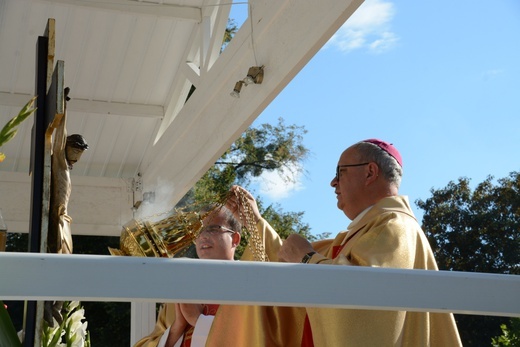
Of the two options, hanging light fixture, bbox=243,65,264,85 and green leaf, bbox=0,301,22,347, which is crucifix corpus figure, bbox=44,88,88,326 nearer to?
green leaf, bbox=0,301,22,347

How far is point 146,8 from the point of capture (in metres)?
6.89

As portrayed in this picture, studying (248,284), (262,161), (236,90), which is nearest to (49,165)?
(248,284)

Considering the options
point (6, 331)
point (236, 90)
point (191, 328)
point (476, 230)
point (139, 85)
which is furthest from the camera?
point (476, 230)

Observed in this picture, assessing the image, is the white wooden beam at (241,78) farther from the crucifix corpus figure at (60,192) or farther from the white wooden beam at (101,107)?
the crucifix corpus figure at (60,192)

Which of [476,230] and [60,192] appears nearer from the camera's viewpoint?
[60,192]

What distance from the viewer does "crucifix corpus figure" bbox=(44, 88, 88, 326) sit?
2963 millimetres

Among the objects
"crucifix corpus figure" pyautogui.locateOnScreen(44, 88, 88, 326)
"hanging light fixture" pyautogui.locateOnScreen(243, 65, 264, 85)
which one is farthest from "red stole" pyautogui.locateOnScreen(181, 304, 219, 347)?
"hanging light fixture" pyautogui.locateOnScreen(243, 65, 264, 85)

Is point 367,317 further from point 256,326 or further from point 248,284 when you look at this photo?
point 248,284

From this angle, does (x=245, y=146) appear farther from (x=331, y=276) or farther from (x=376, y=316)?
(x=331, y=276)

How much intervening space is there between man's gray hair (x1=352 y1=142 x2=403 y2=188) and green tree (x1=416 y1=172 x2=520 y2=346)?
42.7 ft

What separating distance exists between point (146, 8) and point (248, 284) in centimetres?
591

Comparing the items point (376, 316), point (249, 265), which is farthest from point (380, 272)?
point (376, 316)

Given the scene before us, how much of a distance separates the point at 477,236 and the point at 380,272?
1535 centimetres

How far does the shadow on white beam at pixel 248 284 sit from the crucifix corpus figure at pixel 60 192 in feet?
5.59
